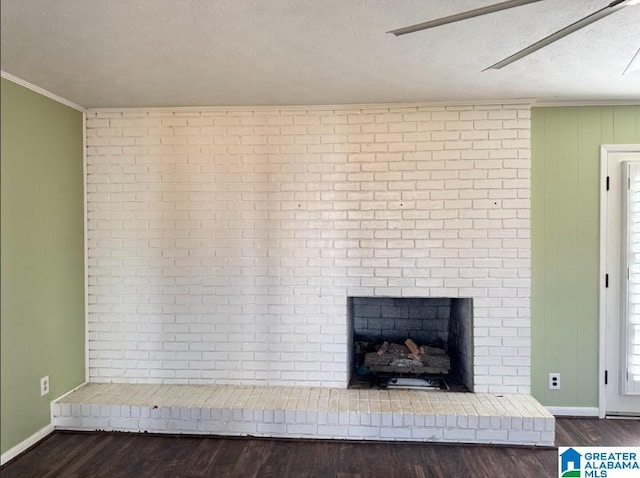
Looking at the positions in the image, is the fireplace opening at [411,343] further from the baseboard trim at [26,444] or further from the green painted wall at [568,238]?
the baseboard trim at [26,444]

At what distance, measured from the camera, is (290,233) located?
10.2 ft

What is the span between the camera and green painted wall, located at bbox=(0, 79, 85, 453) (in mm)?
2441

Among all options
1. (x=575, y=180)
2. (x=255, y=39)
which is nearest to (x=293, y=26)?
(x=255, y=39)

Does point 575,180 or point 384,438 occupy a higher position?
point 575,180

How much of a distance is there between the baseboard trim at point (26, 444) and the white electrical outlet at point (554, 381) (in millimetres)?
3548

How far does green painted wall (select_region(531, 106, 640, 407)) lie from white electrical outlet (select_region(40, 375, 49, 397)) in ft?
11.2

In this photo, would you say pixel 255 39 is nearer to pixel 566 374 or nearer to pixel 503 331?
pixel 503 331

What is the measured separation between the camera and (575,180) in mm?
3006

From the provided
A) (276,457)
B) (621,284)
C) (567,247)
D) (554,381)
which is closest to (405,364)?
(554,381)

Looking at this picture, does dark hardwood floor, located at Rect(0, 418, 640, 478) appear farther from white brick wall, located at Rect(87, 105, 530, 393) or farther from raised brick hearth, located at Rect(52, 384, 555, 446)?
white brick wall, located at Rect(87, 105, 530, 393)

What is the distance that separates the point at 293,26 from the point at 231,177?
144 cm

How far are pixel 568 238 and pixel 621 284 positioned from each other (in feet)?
1.63

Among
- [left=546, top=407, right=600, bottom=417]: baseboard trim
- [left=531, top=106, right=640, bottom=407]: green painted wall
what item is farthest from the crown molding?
[left=546, top=407, right=600, bottom=417]: baseboard trim

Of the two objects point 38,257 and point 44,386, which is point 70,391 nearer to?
point 44,386
